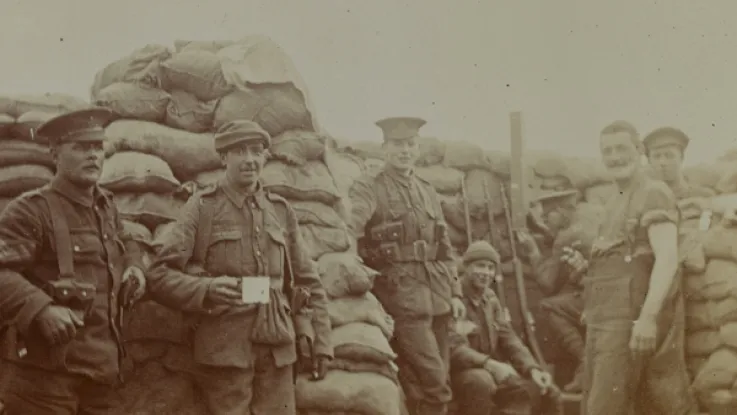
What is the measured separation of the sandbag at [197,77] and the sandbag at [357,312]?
1142mm

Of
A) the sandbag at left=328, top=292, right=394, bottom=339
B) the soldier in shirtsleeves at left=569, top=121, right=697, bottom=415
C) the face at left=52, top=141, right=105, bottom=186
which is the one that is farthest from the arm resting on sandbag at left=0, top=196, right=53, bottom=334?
the soldier in shirtsleeves at left=569, top=121, right=697, bottom=415

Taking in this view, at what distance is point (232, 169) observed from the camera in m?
3.53

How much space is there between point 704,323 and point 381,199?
175cm

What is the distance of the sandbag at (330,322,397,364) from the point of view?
12.5ft

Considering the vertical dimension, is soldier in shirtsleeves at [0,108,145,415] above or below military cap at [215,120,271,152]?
below

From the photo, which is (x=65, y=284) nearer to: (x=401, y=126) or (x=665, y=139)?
(x=401, y=126)

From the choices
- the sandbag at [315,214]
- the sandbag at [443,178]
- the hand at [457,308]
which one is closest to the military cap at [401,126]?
the sandbag at [315,214]

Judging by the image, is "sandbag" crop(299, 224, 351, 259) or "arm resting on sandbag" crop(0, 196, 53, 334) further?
"sandbag" crop(299, 224, 351, 259)

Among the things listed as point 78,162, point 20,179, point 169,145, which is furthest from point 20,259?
point 169,145

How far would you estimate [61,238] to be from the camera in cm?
311

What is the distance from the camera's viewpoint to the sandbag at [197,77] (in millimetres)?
4148

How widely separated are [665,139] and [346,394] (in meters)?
2.03

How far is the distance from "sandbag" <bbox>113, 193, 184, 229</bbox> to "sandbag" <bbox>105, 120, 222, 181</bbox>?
0.73ft

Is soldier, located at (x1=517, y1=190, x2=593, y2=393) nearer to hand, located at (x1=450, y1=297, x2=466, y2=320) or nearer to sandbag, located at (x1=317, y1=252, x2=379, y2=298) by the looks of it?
hand, located at (x1=450, y1=297, x2=466, y2=320)
